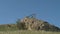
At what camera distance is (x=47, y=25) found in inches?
1142

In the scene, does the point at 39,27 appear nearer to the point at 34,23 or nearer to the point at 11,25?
the point at 34,23

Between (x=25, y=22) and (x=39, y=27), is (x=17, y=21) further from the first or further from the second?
(x=39, y=27)

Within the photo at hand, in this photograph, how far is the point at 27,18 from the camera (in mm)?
28172

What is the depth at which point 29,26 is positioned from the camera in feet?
89.6

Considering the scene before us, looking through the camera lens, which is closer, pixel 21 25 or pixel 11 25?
pixel 21 25

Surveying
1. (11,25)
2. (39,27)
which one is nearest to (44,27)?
(39,27)

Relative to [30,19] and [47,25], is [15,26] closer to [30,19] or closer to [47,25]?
[30,19]

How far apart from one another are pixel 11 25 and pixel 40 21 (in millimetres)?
5068

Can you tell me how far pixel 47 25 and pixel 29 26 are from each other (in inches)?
122

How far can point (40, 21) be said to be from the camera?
2725 cm

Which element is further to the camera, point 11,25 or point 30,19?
point 11,25

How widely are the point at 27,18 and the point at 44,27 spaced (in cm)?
271

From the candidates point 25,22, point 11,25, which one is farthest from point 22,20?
point 11,25

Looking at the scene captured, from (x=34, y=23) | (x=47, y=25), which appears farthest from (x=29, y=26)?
(x=47, y=25)
